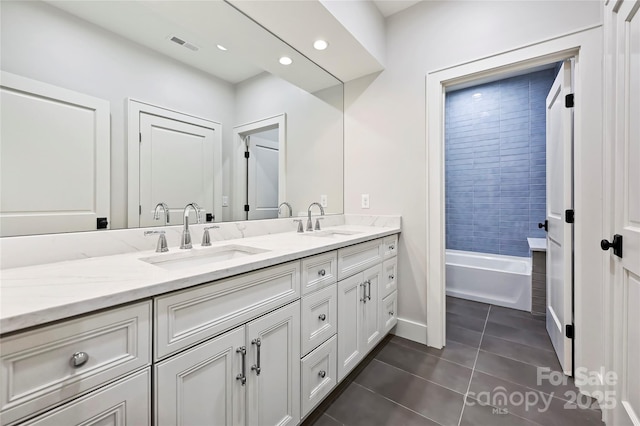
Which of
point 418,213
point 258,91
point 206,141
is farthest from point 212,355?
point 418,213

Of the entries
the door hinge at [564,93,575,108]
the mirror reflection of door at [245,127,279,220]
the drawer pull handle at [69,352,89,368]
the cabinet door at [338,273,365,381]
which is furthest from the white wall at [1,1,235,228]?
the door hinge at [564,93,575,108]

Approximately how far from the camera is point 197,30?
5.06 ft

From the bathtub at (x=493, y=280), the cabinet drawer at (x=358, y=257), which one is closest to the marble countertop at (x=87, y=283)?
the cabinet drawer at (x=358, y=257)

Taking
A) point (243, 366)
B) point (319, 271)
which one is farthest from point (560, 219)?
point (243, 366)

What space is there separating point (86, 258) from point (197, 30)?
1.32 meters

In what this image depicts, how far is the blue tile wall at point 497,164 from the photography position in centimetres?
321

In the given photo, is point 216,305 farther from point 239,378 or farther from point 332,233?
point 332,233

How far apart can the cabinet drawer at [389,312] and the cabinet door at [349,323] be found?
35 centimetres

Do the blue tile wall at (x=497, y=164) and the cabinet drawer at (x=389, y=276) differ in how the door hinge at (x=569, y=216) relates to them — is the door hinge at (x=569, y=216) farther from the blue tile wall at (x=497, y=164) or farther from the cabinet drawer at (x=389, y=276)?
the blue tile wall at (x=497, y=164)

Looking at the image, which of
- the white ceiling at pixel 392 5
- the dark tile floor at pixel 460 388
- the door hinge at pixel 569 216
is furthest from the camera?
the white ceiling at pixel 392 5

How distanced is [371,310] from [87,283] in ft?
4.98

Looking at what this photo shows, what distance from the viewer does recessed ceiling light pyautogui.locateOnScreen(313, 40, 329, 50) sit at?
191 cm

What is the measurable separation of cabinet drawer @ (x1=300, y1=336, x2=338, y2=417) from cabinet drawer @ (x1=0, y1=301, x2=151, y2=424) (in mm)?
746

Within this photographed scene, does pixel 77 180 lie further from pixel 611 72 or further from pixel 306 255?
pixel 611 72
